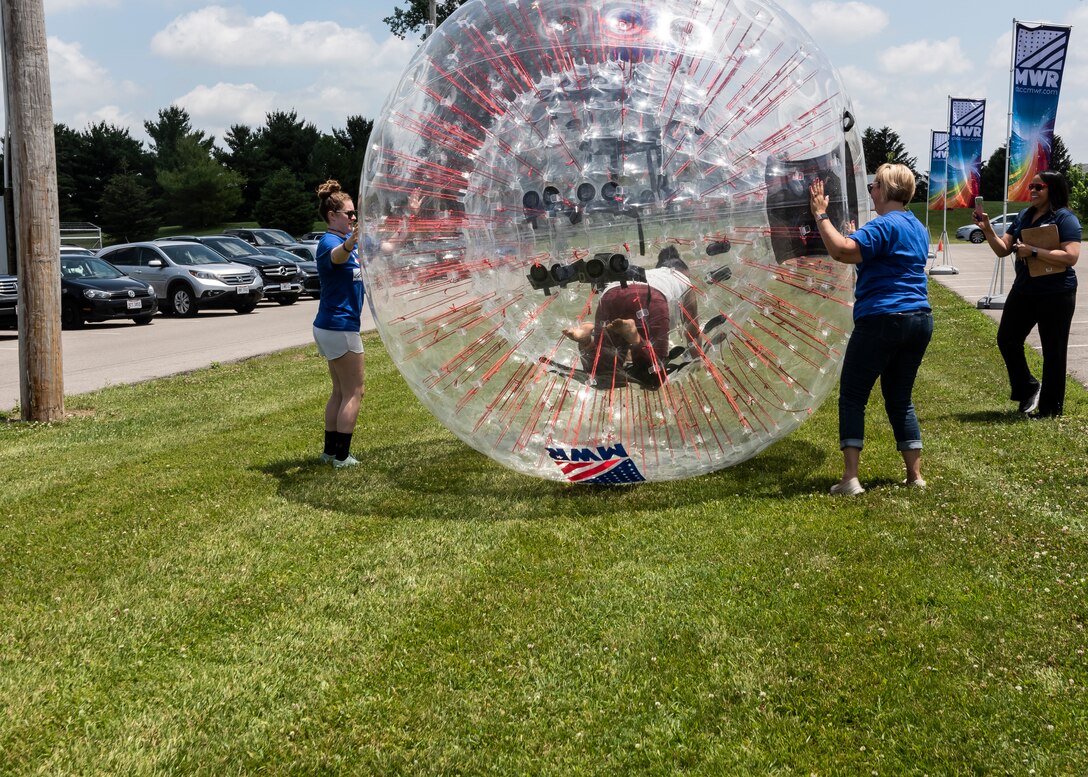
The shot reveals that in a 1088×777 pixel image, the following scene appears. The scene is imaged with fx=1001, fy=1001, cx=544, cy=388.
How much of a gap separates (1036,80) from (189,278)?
16551 mm

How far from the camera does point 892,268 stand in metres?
5.36

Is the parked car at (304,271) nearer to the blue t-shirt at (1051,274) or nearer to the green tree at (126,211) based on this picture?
the blue t-shirt at (1051,274)

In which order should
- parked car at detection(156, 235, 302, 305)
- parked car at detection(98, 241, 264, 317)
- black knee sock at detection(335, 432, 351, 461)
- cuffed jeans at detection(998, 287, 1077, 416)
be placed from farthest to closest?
parked car at detection(156, 235, 302, 305), parked car at detection(98, 241, 264, 317), cuffed jeans at detection(998, 287, 1077, 416), black knee sock at detection(335, 432, 351, 461)

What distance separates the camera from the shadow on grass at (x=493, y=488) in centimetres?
556

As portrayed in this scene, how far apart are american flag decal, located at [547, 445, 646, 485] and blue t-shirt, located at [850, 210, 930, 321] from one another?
1518 millimetres

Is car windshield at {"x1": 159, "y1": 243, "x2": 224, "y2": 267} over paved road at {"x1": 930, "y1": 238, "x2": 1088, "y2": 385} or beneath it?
over

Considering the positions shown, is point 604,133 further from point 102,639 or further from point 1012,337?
point 1012,337

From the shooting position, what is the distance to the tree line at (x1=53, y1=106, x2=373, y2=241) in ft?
223

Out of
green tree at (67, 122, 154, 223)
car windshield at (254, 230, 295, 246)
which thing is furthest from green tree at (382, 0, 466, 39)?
green tree at (67, 122, 154, 223)

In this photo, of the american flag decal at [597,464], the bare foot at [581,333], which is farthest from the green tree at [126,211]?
the bare foot at [581,333]

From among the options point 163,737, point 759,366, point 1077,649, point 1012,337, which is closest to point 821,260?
point 759,366

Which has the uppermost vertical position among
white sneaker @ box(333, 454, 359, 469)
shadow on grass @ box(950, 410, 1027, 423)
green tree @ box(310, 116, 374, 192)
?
green tree @ box(310, 116, 374, 192)

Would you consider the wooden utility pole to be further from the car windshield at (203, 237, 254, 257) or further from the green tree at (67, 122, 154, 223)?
the green tree at (67, 122, 154, 223)

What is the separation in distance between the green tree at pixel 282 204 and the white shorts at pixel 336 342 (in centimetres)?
6276
